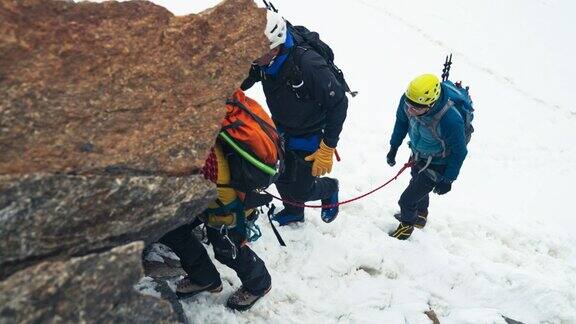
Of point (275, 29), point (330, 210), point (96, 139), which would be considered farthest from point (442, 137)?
point (96, 139)

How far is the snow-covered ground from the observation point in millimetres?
6281

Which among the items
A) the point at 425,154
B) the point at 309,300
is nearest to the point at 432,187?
the point at 425,154

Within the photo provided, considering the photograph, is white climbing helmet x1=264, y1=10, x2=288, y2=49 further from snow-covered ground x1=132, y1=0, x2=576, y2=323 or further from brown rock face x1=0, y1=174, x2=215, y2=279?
snow-covered ground x1=132, y1=0, x2=576, y2=323

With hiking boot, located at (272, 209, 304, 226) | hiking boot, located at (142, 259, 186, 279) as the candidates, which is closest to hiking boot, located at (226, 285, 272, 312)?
hiking boot, located at (142, 259, 186, 279)

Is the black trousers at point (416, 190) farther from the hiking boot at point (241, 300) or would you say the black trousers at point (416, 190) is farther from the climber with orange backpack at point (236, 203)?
the hiking boot at point (241, 300)

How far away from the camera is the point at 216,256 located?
16.8 feet

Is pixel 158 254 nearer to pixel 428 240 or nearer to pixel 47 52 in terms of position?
pixel 47 52

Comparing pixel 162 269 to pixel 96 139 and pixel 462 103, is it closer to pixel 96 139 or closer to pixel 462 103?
pixel 96 139

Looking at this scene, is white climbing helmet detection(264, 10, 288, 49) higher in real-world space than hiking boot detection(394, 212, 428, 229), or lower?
higher

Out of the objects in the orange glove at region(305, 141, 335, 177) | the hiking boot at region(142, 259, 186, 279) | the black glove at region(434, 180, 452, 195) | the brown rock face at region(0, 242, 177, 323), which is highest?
the brown rock face at region(0, 242, 177, 323)

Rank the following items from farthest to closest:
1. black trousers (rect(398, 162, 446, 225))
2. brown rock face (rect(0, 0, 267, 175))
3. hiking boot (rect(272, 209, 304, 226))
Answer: black trousers (rect(398, 162, 446, 225)) < hiking boot (rect(272, 209, 304, 226)) < brown rock face (rect(0, 0, 267, 175))

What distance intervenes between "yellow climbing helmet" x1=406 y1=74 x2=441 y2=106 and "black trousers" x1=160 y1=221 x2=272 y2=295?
287cm

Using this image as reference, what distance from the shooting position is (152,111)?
383 cm

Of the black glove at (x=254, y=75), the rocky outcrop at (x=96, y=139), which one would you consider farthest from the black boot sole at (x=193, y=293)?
the black glove at (x=254, y=75)
